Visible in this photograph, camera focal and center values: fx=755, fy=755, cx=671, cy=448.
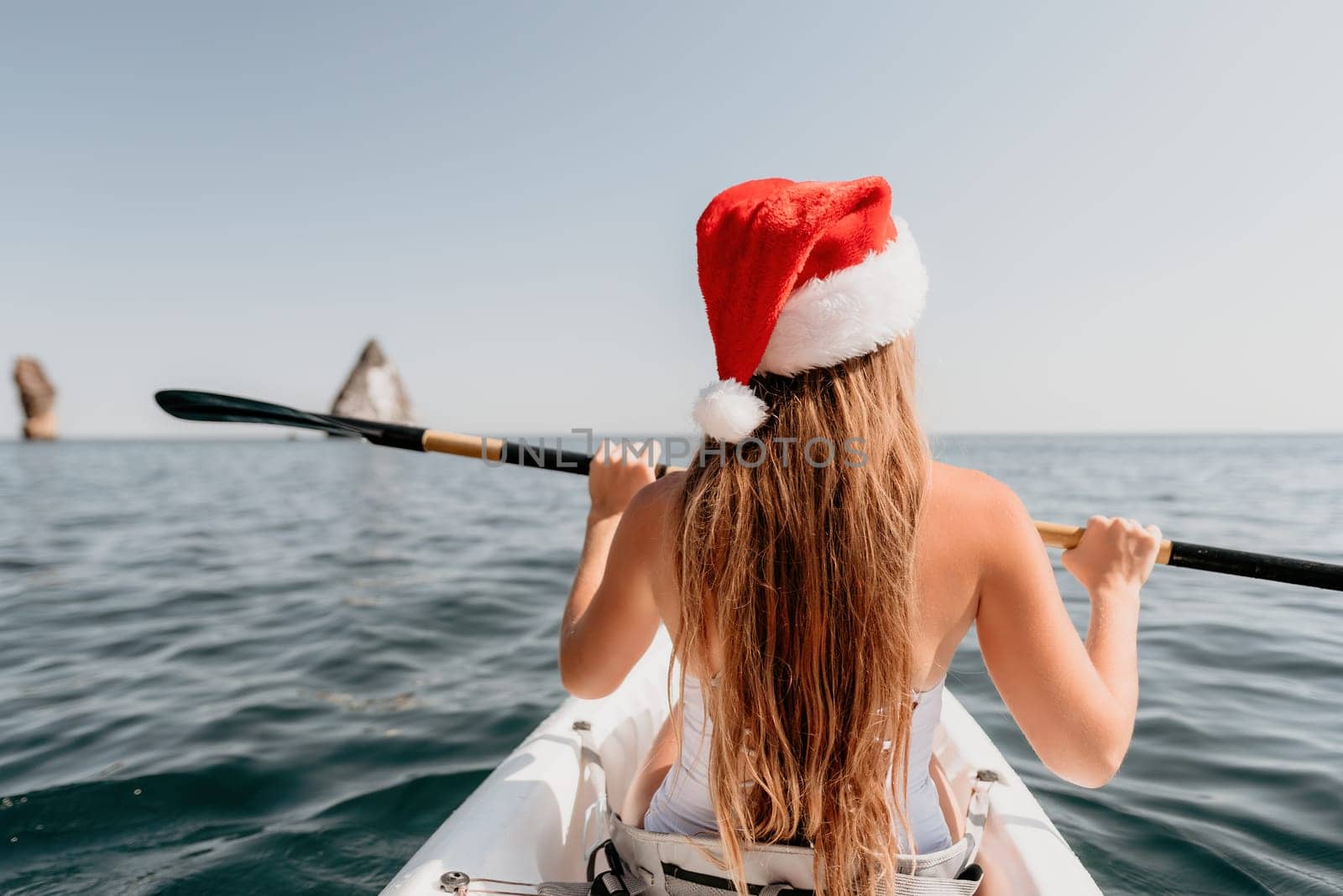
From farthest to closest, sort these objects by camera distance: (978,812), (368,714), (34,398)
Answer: (34,398), (368,714), (978,812)

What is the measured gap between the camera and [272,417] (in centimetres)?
281

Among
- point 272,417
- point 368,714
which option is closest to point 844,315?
point 272,417

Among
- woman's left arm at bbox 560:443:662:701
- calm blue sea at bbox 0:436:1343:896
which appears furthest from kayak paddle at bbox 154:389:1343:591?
calm blue sea at bbox 0:436:1343:896

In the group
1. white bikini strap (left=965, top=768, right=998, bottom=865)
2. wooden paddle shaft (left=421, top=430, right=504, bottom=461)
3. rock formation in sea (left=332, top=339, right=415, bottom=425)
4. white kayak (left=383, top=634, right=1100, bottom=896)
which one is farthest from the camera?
rock formation in sea (left=332, top=339, right=415, bottom=425)

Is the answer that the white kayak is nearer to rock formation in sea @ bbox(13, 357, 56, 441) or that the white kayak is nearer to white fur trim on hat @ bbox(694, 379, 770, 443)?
white fur trim on hat @ bbox(694, 379, 770, 443)

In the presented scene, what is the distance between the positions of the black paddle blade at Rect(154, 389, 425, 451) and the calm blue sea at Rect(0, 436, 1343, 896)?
5.04 feet

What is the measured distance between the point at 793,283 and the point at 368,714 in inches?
146

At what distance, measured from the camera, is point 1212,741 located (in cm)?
366

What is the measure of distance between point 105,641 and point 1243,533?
1163 cm

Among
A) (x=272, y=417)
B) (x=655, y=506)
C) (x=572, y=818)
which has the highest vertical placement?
(x=272, y=417)

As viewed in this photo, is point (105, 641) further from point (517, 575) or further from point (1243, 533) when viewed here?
point (1243, 533)

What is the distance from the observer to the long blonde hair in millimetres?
1265

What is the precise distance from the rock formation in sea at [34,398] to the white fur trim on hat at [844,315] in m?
91.6

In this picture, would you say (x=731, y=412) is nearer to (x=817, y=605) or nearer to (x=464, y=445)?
(x=817, y=605)
